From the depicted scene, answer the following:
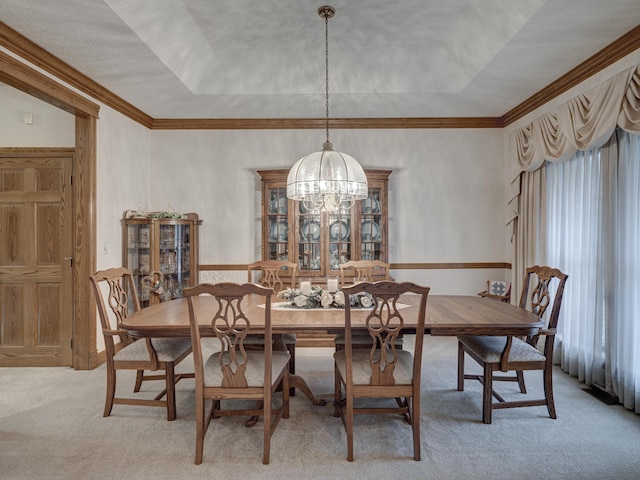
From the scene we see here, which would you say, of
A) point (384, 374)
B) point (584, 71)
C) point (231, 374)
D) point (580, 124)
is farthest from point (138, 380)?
point (584, 71)

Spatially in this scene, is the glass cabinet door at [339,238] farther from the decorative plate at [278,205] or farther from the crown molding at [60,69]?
the crown molding at [60,69]

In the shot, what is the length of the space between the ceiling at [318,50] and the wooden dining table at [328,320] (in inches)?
74.7

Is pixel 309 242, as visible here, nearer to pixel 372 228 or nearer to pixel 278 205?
pixel 278 205

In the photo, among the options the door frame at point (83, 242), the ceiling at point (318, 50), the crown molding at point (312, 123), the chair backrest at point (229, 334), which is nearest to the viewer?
the chair backrest at point (229, 334)

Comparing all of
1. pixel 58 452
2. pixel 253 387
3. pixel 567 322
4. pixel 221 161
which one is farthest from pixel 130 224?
pixel 567 322

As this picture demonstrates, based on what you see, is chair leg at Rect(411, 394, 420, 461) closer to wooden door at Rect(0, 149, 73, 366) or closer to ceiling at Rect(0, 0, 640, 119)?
ceiling at Rect(0, 0, 640, 119)

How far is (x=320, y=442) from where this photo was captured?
91.3 inches

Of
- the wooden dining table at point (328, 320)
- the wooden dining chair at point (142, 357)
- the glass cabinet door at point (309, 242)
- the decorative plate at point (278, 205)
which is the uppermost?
the decorative plate at point (278, 205)

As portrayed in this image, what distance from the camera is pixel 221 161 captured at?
4789 millimetres

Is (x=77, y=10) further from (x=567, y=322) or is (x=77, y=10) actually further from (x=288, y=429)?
(x=567, y=322)

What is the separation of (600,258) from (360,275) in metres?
1.94

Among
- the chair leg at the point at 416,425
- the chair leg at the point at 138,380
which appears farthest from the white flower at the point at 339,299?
the chair leg at the point at 138,380

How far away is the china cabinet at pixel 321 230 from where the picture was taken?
4473 mm

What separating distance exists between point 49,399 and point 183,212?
2.39 meters
